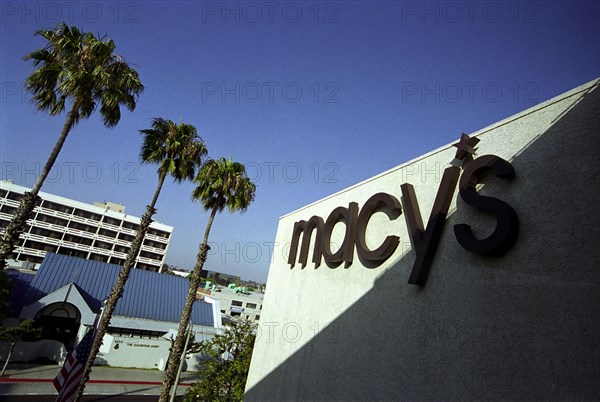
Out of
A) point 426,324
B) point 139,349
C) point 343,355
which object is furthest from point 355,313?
point 139,349

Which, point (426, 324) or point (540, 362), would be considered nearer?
point (540, 362)

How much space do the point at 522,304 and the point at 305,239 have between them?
7475 millimetres

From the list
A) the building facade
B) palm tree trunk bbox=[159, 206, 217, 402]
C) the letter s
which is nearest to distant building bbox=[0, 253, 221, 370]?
palm tree trunk bbox=[159, 206, 217, 402]

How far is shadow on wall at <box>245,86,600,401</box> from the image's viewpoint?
4469mm

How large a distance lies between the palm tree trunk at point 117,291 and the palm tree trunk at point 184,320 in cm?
292

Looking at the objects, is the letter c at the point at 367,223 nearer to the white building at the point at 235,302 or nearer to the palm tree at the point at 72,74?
the palm tree at the point at 72,74

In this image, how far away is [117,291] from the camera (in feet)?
51.6

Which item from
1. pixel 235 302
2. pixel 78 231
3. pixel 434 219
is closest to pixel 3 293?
pixel 434 219

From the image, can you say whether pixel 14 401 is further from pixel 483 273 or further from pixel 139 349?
pixel 483 273

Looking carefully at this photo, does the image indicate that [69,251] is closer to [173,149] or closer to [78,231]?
[78,231]

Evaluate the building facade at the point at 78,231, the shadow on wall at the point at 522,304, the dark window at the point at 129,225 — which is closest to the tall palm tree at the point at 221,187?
the shadow on wall at the point at 522,304

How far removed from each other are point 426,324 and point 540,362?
2062 millimetres

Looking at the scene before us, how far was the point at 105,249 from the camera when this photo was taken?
6262 centimetres

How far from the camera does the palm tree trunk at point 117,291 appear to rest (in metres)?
15.4
